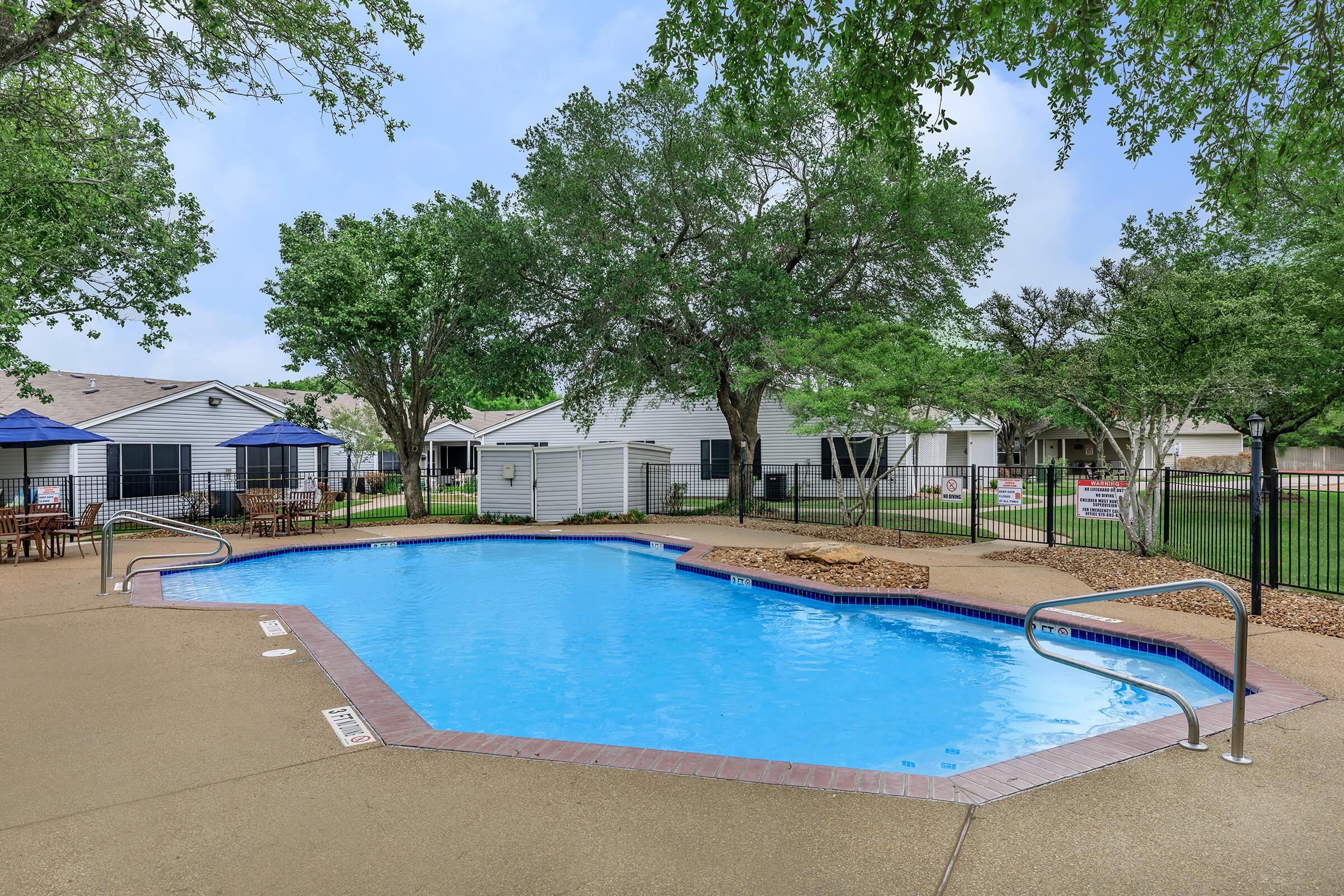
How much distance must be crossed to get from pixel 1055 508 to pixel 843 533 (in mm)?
7834

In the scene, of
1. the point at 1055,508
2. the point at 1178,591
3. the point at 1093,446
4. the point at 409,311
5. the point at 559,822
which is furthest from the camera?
the point at 1093,446

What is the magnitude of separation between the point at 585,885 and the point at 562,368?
55.9 ft

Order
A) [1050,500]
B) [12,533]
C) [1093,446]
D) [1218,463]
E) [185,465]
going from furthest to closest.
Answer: [1093,446]
[1218,463]
[185,465]
[1050,500]
[12,533]

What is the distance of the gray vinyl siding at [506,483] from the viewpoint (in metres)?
18.3

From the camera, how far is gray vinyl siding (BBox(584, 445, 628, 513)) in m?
18.1

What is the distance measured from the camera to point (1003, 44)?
5980mm

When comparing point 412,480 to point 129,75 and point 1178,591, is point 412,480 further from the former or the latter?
point 1178,591

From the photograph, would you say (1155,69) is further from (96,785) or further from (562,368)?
(562,368)

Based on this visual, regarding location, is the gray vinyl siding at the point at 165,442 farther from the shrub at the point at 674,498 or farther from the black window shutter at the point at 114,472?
the shrub at the point at 674,498

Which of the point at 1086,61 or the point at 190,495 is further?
the point at 190,495

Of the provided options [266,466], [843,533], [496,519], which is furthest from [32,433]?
[843,533]

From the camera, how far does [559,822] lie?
3.01 meters

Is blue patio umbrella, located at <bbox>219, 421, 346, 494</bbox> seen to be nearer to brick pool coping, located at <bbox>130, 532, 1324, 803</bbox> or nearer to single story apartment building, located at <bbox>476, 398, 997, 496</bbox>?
single story apartment building, located at <bbox>476, 398, 997, 496</bbox>

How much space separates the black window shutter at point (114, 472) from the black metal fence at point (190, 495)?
0.02m
